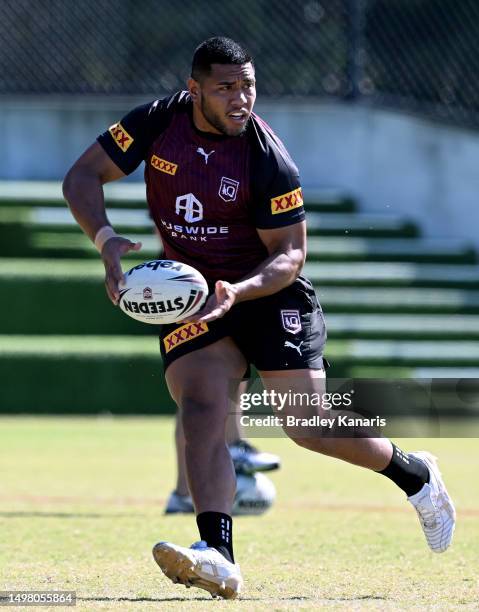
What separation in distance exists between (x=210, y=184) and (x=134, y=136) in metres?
0.45

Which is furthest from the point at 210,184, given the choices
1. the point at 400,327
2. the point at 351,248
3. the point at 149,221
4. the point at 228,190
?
the point at 351,248

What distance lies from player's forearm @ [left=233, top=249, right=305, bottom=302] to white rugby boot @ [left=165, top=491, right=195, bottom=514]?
2.77m

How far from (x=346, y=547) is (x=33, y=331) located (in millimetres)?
Result: 8748

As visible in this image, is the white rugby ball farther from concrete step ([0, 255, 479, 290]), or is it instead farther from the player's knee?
concrete step ([0, 255, 479, 290])

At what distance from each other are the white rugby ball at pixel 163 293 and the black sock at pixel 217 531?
81 cm

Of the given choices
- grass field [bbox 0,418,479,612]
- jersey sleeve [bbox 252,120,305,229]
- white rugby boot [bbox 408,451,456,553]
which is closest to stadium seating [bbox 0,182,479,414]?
grass field [bbox 0,418,479,612]

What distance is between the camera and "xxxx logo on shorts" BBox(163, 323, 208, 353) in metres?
6.03

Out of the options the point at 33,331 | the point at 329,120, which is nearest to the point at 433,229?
the point at 329,120

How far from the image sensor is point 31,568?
6289 millimetres

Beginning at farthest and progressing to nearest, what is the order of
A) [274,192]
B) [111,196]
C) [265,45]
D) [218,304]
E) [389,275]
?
[265,45] → [111,196] → [389,275] → [274,192] → [218,304]

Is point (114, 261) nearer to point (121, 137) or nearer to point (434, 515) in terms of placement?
point (121, 137)

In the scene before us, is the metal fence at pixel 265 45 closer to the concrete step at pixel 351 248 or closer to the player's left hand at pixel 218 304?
the concrete step at pixel 351 248

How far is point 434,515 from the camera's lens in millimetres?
6332

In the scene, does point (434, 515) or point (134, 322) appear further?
point (134, 322)
